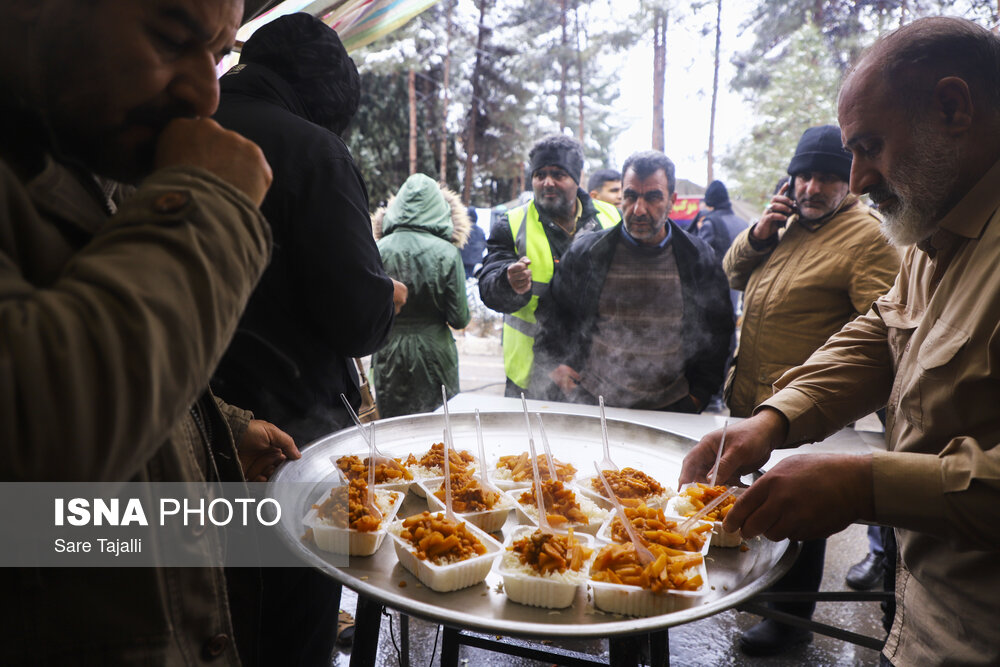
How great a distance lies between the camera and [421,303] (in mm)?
4555

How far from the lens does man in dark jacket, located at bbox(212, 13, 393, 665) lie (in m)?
1.94

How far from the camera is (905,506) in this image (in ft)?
4.36

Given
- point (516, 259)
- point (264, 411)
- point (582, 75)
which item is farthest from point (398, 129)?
point (264, 411)

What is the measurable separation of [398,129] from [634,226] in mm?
13748

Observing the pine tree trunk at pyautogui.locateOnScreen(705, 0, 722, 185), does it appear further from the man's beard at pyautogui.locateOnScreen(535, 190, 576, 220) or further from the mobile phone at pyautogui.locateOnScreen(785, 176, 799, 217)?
the mobile phone at pyautogui.locateOnScreen(785, 176, 799, 217)

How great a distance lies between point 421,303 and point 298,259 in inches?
101

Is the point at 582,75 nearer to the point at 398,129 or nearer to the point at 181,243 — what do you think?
the point at 398,129

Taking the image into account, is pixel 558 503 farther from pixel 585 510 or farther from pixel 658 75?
pixel 658 75

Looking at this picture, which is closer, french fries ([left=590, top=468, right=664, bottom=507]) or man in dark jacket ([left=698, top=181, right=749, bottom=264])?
french fries ([left=590, top=468, right=664, bottom=507])

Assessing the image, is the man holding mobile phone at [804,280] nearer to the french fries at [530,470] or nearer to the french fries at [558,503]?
the french fries at [530,470]

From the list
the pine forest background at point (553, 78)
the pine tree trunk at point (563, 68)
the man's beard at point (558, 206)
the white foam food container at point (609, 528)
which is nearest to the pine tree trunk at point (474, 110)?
the pine forest background at point (553, 78)

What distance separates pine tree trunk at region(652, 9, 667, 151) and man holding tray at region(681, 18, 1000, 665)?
47.3 ft

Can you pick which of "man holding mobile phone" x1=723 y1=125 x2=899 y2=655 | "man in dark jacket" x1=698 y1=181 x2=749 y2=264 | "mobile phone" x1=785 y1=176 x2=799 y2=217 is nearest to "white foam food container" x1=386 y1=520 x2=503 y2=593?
"man holding mobile phone" x1=723 y1=125 x2=899 y2=655

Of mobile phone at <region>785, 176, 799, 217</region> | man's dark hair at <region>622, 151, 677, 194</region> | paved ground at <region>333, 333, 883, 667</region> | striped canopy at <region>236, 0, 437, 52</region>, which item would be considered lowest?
paved ground at <region>333, 333, 883, 667</region>
